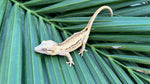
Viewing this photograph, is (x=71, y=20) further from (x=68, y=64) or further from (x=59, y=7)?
(x=68, y=64)

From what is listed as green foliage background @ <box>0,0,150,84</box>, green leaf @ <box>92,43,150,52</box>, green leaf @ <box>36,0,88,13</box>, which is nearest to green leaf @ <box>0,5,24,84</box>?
green foliage background @ <box>0,0,150,84</box>

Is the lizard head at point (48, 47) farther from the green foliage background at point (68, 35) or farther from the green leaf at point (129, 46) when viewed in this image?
the green leaf at point (129, 46)

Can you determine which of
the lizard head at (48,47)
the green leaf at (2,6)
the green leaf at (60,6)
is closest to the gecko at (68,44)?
the lizard head at (48,47)

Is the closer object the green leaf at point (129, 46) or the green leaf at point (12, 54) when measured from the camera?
the green leaf at point (12, 54)

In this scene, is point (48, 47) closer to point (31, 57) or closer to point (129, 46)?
point (31, 57)

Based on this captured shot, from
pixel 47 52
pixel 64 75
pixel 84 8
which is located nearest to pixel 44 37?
pixel 47 52

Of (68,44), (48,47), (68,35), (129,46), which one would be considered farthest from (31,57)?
(129,46)

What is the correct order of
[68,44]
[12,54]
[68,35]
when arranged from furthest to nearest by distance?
[68,35] → [68,44] → [12,54]
